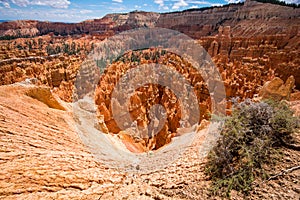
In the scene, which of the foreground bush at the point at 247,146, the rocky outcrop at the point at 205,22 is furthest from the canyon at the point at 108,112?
the rocky outcrop at the point at 205,22

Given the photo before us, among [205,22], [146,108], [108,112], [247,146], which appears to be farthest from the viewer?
[205,22]

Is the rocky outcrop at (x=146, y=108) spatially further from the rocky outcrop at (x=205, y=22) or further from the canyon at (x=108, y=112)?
the rocky outcrop at (x=205, y=22)

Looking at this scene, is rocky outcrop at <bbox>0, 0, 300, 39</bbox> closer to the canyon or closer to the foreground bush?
the canyon

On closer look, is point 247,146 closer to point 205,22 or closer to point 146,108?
point 146,108

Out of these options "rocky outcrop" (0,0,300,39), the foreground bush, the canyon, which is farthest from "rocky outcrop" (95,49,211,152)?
"rocky outcrop" (0,0,300,39)

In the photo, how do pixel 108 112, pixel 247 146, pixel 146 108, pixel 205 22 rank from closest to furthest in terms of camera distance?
1. pixel 247 146
2. pixel 108 112
3. pixel 146 108
4. pixel 205 22

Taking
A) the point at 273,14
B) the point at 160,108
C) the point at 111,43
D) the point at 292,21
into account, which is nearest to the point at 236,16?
the point at 273,14

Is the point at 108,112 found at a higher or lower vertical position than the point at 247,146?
lower

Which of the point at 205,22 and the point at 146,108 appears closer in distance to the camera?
the point at 146,108

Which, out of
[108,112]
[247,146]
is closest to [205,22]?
[108,112]
